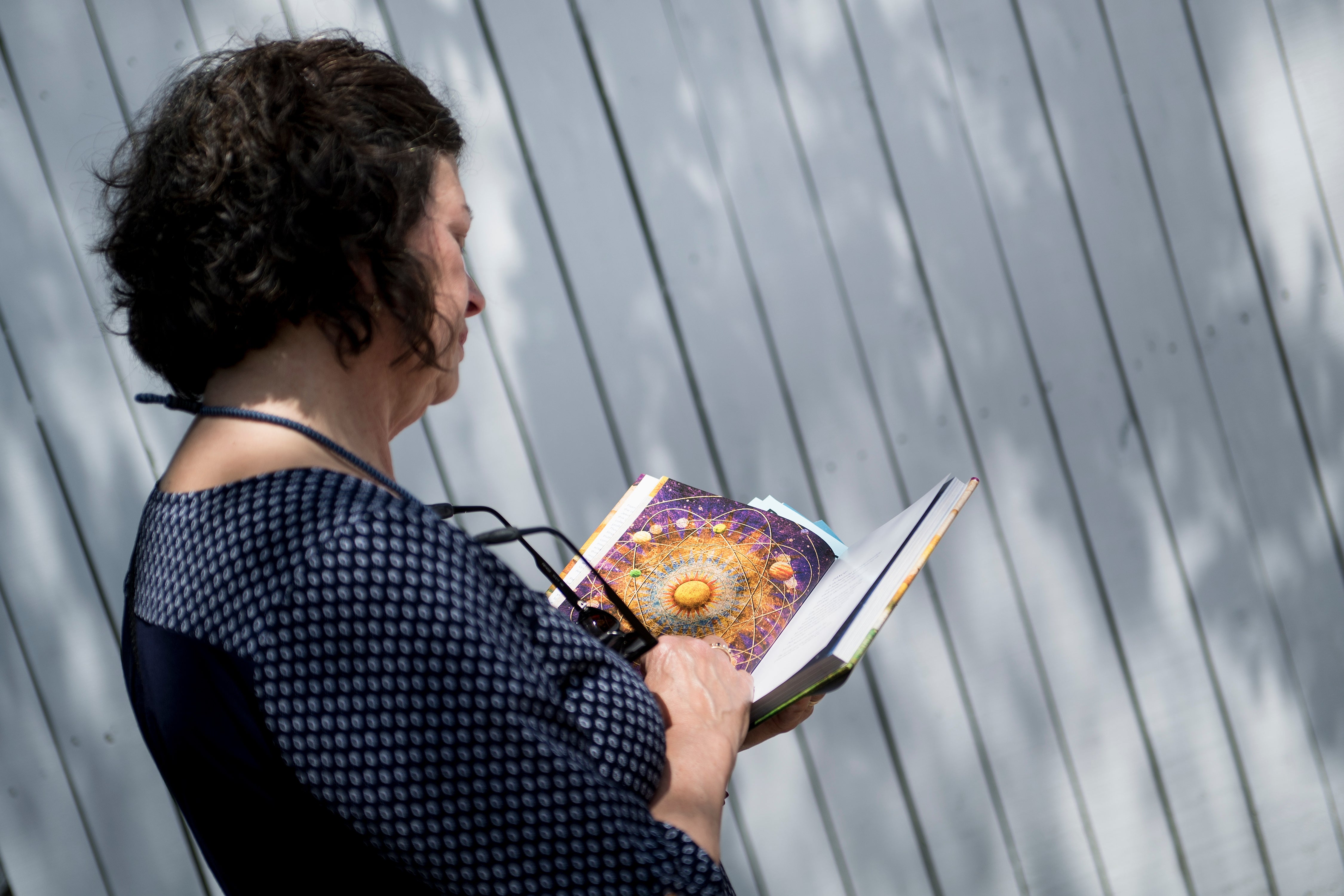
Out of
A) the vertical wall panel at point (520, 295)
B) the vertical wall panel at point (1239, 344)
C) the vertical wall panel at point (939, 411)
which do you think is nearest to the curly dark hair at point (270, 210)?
the vertical wall panel at point (520, 295)

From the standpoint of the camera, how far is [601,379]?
1605 millimetres

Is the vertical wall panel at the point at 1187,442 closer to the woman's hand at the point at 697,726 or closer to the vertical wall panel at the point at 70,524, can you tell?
the woman's hand at the point at 697,726

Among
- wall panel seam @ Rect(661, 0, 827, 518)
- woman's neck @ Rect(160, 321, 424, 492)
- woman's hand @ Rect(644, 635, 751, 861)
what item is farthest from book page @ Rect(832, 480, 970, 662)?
wall panel seam @ Rect(661, 0, 827, 518)

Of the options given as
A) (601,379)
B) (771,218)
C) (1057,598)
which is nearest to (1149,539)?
(1057,598)

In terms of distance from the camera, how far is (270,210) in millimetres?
715

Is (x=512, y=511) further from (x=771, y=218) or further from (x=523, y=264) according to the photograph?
(x=771, y=218)

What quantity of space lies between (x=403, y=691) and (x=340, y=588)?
85mm

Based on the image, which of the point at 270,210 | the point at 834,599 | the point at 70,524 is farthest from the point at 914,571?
the point at 70,524

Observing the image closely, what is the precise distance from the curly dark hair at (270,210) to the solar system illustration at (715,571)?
15.2 inches

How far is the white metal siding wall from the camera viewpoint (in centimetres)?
154

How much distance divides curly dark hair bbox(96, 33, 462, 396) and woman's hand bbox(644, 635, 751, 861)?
0.39 m

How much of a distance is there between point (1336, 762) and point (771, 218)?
167 cm

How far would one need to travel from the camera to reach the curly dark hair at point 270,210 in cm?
72

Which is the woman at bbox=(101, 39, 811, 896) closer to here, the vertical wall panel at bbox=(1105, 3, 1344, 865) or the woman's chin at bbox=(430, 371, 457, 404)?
the woman's chin at bbox=(430, 371, 457, 404)
